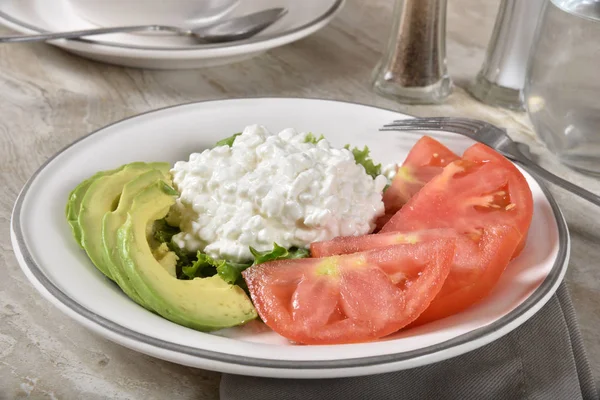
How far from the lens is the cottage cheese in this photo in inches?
48.0

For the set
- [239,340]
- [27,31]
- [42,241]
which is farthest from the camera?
[27,31]

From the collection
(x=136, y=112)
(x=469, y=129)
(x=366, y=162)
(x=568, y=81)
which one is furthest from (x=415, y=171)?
(x=136, y=112)

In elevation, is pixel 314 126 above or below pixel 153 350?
A: below

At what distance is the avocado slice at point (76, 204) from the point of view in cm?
121

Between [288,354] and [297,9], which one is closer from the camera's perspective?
[288,354]

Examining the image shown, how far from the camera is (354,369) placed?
0.93m

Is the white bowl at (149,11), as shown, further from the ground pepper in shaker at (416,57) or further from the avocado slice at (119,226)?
the avocado slice at (119,226)

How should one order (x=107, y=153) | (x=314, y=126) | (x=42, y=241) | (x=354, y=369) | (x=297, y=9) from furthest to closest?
(x=297, y=9) → (x=314, y=126) → (x=107, y=153) → (x=42, y=241) → (x=354, y=369)

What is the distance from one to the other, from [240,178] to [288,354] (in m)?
0.41

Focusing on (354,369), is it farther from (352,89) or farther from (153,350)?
(352,89)

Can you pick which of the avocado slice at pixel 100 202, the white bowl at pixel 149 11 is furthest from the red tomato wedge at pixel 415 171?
the white bowl at pixel 149 11

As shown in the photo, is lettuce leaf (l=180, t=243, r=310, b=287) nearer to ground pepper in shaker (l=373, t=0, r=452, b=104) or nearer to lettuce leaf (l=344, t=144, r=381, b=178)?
lettuce leaf (l=344, t=144, r=381, b=178)

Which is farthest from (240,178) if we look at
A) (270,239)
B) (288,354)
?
(288,354)

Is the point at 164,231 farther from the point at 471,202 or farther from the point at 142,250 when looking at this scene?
the point at 471,202
